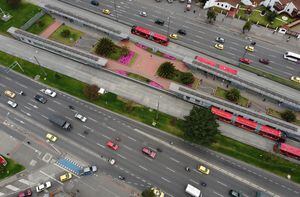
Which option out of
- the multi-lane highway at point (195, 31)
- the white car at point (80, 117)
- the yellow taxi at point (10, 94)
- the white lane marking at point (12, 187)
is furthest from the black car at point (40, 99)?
the multi-lane highway at point (195, 31)

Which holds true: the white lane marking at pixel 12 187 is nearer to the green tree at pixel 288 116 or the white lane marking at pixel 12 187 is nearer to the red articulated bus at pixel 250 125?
the red articulated bus at pixel 250 125

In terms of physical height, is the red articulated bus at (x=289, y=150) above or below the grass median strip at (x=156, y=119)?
above

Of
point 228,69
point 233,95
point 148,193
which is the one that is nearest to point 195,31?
point 228,69

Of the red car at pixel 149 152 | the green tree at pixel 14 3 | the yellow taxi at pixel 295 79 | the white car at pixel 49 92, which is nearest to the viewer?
the red car at pixel 149 152

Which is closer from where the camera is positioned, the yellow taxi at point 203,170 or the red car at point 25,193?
the red car at point 25,193

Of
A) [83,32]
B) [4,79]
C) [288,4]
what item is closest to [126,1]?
[83,32]

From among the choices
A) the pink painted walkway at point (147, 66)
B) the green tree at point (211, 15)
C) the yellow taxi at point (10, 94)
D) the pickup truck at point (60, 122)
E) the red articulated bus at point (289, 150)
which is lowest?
the pickup truck at point (60, 122)

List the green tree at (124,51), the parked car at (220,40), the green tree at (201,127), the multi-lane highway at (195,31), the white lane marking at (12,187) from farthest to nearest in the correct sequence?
the parked car at (220,40) < the multi-lane highway at (195,31) < the green tree at (124,51) < the green tree at (201,127) < the white lane marking at (12,187)

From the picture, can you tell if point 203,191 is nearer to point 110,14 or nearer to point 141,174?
point 141,174
